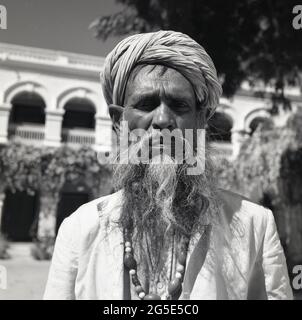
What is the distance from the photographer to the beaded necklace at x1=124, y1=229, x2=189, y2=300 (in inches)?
39.5

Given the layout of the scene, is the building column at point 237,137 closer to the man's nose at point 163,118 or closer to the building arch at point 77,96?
the building arch at point 77,96

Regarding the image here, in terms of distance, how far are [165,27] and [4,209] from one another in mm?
9579

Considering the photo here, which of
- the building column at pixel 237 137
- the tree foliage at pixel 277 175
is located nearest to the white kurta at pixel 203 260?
the tree foliage at pixel 277 175

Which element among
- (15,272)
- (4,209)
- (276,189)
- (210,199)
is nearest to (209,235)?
(210,199)

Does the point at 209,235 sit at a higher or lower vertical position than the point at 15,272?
higher

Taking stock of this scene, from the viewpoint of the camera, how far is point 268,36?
4.38 metres

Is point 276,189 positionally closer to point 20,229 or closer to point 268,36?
point 268,36

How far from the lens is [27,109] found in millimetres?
11977

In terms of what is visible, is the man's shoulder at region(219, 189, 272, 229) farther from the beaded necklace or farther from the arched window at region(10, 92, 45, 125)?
the arched window at region(10, 92, 45, 125)

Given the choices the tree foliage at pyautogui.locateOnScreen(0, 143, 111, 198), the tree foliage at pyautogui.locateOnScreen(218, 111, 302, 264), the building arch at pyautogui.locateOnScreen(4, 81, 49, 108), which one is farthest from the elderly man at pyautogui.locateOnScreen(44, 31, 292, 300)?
the building arch at pyautogui.locateOnScreen(4, 81, 49, 108)

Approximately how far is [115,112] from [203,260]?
54 cm

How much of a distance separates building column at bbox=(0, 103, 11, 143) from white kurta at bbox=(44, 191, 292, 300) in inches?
389

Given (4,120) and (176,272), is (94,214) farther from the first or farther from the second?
(4,120)

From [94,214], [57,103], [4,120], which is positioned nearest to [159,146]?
[94,214]
